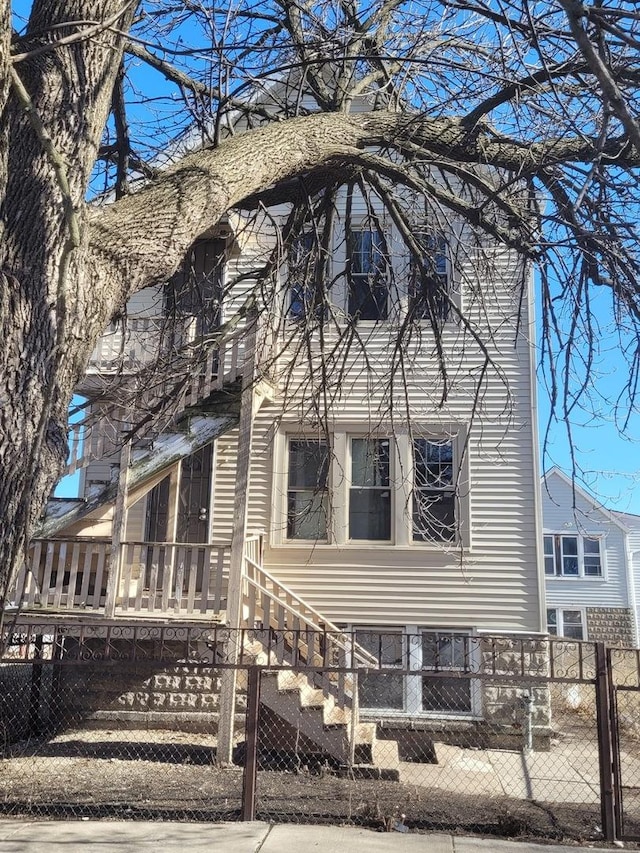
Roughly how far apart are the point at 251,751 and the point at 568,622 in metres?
23.1

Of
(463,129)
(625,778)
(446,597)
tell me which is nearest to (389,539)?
(446,597)

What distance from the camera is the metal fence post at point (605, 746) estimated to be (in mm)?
5449

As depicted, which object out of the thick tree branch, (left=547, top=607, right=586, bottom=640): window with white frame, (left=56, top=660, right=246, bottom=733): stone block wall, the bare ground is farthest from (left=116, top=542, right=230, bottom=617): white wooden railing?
(left=547, top=607, right=586, bottom=640): window with white frame

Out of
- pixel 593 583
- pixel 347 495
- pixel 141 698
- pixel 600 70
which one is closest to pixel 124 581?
pixel 141 698

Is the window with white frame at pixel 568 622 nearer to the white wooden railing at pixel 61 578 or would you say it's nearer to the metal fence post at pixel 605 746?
the white wooden railing at pixel 61 578

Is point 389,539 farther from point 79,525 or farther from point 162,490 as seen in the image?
point 79,525

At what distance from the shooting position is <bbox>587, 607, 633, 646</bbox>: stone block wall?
25.9 meters

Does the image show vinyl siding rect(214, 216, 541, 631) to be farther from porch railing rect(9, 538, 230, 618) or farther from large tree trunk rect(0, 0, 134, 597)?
large tree trunk rect(0, 0, 134, 597)

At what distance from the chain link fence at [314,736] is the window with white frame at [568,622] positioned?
13961 mm

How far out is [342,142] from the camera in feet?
16.6

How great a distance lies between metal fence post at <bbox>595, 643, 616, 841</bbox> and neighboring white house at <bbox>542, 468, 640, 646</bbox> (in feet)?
67.9

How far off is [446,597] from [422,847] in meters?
5.52

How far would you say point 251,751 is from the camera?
570 cm

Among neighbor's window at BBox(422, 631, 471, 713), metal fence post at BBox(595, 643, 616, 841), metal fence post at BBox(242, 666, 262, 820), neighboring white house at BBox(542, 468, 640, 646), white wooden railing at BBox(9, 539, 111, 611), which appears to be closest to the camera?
metal fence post at BBox(595, 643, 616, 841)
